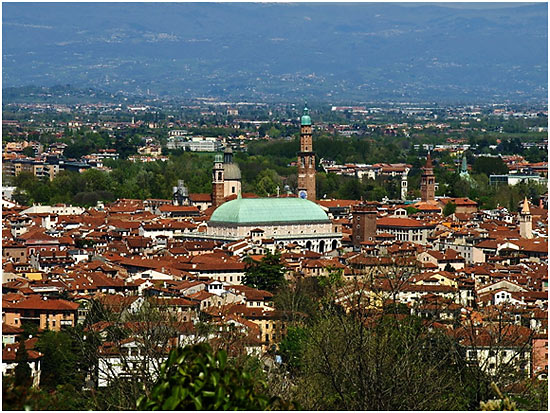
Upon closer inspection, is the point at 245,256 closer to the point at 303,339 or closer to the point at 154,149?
the point at 303,339

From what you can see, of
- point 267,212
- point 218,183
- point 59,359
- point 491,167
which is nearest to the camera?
point 59,359

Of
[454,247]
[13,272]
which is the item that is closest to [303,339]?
[13,272]

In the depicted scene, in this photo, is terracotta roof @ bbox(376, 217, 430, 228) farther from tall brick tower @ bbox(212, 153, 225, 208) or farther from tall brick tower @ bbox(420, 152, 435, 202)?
tall brick tower @ bbox(420, 152, 435, 202)

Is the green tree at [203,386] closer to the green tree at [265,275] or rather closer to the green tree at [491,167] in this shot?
the green tree at [265,275]

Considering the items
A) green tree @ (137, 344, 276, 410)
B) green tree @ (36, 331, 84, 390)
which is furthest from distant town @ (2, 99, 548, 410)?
→ green tree @ (137, 344, 276, 410)

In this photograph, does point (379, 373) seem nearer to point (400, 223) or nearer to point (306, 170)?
point (400, 223)

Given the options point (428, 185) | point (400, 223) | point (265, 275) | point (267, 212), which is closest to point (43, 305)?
point (265, 275)

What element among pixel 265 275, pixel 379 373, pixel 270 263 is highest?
pixel 379 373
